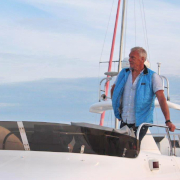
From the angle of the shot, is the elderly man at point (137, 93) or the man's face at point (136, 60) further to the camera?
the man's face at point (136, 60)

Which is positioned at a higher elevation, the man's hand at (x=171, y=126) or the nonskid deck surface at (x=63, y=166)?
the man's hand at (x=171, y=126)

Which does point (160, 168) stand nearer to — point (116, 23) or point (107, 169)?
point (107, 169)

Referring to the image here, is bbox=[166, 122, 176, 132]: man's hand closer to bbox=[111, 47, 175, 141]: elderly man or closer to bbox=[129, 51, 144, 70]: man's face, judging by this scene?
bbox=[111, 47, 175, 141]: elderly man

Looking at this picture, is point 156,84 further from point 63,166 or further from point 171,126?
point 63,166

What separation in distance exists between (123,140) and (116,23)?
1232 cm

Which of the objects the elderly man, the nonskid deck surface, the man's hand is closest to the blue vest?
the elderly man

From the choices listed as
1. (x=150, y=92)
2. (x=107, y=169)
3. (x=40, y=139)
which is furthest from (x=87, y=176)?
(x=150, y=92)

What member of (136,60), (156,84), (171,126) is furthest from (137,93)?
(171,126)

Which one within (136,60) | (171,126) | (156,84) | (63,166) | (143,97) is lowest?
(63,166)

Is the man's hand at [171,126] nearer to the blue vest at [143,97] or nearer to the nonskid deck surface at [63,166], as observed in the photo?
the blue vest at [143,97]

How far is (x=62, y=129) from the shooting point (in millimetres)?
4469

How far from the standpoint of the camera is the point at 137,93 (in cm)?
602

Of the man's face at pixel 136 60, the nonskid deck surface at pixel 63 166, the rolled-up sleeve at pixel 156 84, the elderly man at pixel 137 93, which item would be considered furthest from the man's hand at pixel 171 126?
the nonskid deck surface at pixel 63 166

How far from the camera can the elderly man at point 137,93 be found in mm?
5992
